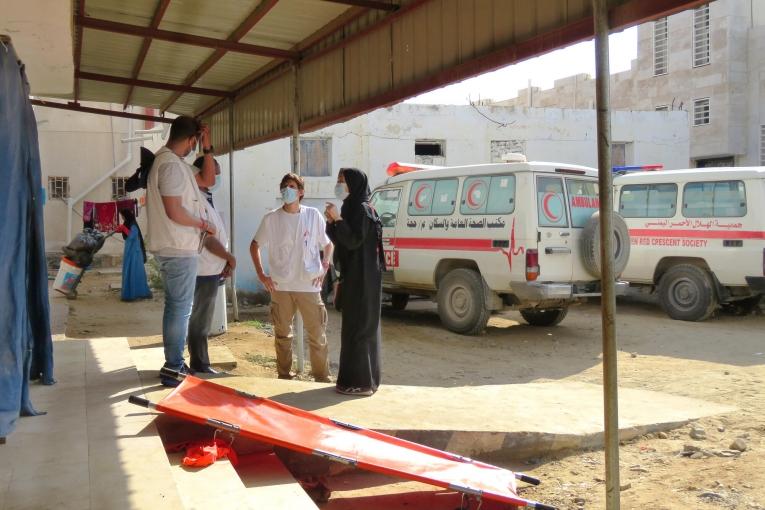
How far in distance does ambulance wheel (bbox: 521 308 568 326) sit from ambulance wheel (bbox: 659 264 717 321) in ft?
6.11

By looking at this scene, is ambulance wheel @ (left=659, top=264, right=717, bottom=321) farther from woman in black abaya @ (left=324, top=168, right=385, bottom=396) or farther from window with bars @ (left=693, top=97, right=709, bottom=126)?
window with bars @ (left=693, top=97, right=709, bottom=126)

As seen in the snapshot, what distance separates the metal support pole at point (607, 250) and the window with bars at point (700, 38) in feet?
77.4

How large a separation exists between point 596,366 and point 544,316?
259cm

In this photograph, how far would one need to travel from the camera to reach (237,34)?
6.59 metres

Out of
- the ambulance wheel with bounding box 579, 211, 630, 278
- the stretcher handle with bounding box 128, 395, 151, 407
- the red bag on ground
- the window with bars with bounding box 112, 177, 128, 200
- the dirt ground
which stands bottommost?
the dirt ground

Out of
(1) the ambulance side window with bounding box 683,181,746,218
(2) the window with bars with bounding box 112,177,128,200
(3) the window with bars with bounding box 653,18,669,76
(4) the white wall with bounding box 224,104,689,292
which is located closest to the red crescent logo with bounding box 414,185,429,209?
(1) the ambulance side window with bounding box 683,181,746,218

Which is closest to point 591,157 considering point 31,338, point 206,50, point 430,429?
point 206,50

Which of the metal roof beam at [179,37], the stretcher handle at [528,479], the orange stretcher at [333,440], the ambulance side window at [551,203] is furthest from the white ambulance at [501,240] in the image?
the orange stretcher at [333,440]

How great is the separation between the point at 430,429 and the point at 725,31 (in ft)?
75.7

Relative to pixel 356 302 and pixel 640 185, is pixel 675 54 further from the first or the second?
pixel 356 302

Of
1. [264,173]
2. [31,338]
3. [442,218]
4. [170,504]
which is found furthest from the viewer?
[264,173]

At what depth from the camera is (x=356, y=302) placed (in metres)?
5.55

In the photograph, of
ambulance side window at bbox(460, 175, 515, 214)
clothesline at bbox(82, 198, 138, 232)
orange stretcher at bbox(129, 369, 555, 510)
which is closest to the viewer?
orange stretcher at bbox(129, 369, 555, 510)

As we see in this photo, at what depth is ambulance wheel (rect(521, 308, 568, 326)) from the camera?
10880mm
